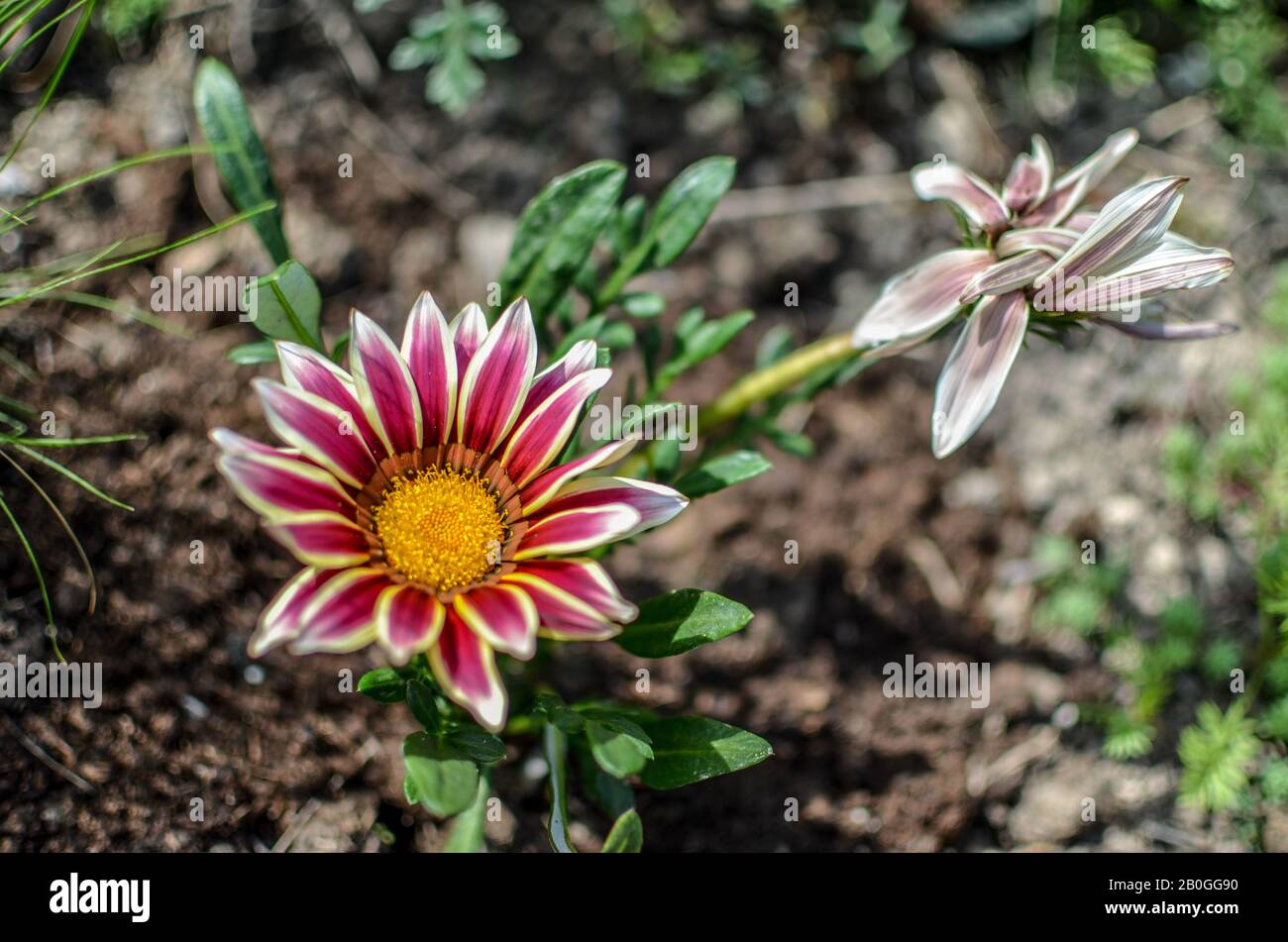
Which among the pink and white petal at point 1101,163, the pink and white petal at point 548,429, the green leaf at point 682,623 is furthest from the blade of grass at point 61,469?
the pink and white petal at point 1101,163

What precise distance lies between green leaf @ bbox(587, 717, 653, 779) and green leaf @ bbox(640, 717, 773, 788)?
0.12 m

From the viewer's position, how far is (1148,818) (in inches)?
95.3

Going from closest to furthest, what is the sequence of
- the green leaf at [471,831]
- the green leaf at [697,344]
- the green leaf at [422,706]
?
the green leaf at [422,706]
the green leaf at [471,831]
the green leaf at [697,344]

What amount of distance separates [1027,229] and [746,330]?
1.20 meters

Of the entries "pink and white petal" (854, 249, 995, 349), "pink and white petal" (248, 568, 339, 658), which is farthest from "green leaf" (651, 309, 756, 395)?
"pink and white petal" (248, 568, 339, 658)

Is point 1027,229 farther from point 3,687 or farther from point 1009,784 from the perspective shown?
point 3,687

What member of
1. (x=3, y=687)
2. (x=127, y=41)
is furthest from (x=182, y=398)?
(x=127, y=41)

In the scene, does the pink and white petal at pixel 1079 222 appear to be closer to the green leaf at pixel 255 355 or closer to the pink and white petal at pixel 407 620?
the pink and white petal at pixel 407 620

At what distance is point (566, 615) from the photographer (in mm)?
1466

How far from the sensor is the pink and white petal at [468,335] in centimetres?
172

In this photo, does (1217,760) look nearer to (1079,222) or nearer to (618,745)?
(1079,222)

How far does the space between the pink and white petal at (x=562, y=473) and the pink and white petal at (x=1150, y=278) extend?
762 mm

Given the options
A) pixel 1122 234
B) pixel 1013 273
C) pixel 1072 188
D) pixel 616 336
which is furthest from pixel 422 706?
pixel 1072 188

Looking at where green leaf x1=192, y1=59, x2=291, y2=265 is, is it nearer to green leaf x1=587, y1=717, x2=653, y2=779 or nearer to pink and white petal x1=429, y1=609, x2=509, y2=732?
pink and white petal x1=429, y1=609, x2=509, y2=732
